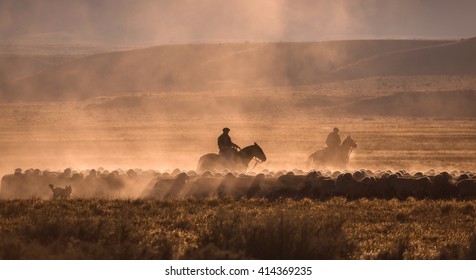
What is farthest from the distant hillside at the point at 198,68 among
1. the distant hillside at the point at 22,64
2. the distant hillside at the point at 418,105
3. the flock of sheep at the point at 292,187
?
the flock of sheep at the point at 292,187

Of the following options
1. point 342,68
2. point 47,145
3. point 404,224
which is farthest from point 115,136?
point 342,68

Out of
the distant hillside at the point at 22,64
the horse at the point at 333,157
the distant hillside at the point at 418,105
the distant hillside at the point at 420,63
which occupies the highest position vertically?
the distant hillside at the point at 22,64

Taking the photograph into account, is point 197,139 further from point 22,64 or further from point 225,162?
point 22,64

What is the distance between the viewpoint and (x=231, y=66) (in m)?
129

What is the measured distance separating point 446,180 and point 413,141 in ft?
108

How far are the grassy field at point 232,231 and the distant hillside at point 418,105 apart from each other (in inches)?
2337

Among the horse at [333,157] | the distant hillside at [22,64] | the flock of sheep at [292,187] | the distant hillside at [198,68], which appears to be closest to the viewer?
the flock of sheep at [292,187]

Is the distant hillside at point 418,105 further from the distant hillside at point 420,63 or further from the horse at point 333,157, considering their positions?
the horse at point 333,157

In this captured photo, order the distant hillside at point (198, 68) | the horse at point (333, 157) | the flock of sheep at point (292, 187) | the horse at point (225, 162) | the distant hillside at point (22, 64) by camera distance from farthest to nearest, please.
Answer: the distant hillside at point (22, 64) < the distant hillside at point (198, 68) < the horse at point (333, 157) < the horse at point (225, 162) < the flock of sheep at point (292, 187)

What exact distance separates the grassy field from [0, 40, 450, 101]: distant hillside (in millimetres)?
88605

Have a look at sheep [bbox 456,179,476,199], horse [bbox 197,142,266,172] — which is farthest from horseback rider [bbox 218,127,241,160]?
sheep [bbox 456,179,476,199]

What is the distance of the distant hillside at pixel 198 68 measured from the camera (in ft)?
362
